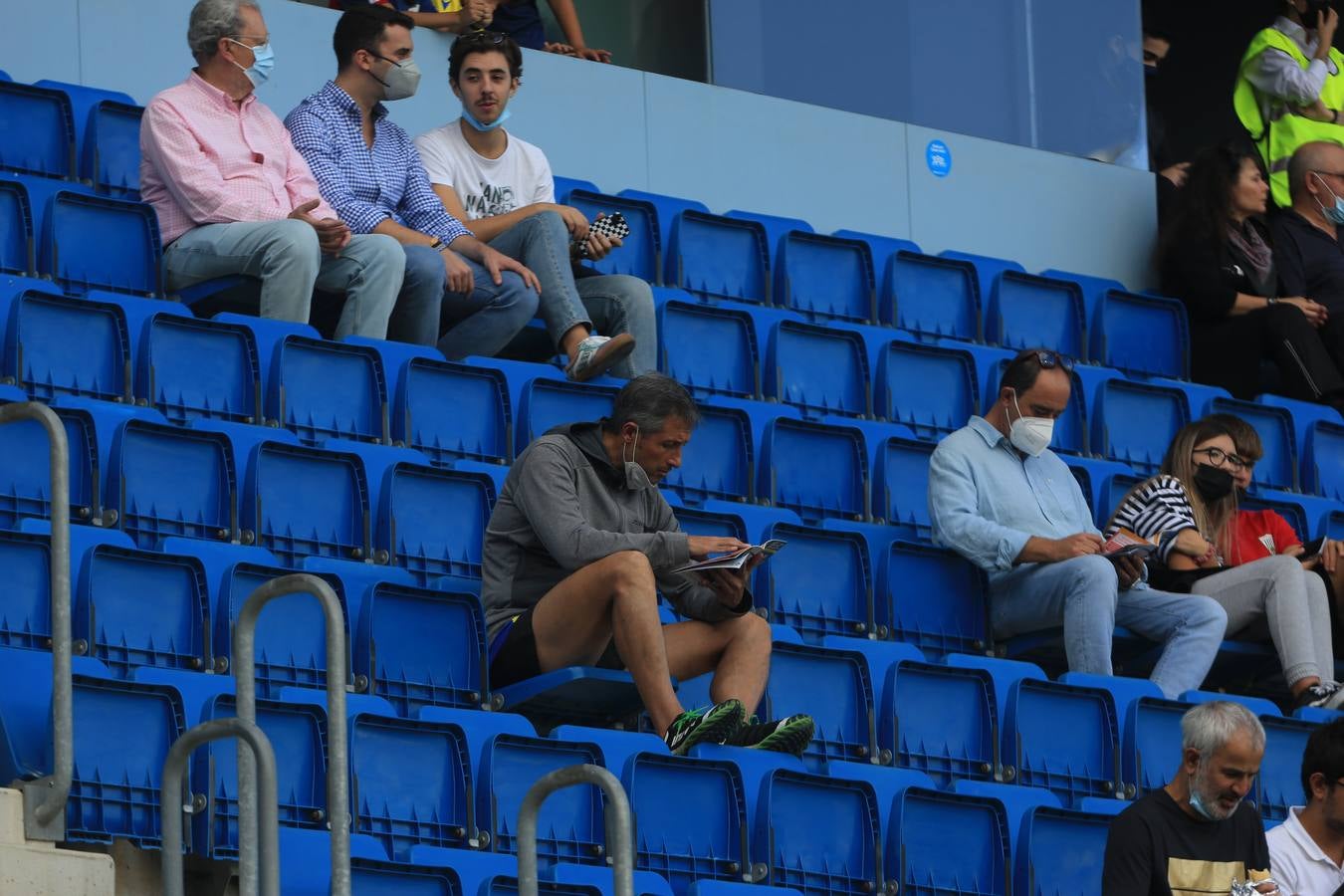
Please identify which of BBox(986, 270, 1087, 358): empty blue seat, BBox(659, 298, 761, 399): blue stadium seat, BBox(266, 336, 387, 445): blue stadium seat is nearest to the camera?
BBox(266, 336, 387, 445): blue stadium seat

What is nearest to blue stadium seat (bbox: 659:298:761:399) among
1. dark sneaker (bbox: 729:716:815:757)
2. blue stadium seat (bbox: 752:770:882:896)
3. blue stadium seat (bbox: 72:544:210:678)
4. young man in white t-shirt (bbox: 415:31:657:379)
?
young man in white t-shirt (bbox: 415:31:657:379)

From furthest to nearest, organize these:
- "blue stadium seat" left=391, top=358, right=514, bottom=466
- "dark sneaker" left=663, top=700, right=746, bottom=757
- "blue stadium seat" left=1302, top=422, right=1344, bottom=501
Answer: "blue stadium seat" left=1302, top=422, right=1344, bottom=501 → "blue stadium seat" left=391, top=358, right=514, bottom=466 → "dark sneaker" left=663, top=700, right=746, bottom=757

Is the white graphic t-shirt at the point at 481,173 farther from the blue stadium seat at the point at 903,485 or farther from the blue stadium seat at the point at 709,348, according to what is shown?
the blue stadium seat at the point at 903,485

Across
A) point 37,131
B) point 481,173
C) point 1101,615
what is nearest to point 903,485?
point 1101,615

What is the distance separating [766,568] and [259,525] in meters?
1.23

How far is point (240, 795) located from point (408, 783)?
0.85 m

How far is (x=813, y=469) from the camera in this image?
662 centimetres

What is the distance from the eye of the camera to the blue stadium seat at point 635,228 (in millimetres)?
7453

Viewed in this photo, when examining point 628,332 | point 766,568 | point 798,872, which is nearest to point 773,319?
point 628,332

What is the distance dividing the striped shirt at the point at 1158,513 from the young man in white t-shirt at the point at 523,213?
4.10ft

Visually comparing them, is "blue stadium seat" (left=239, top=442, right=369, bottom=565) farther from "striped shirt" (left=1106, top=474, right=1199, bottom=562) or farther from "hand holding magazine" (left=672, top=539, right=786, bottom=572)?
"striped shirt" (left=1106, top=474, right=1199, bottom=562)

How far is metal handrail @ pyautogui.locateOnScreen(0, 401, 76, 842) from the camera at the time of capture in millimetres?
4180

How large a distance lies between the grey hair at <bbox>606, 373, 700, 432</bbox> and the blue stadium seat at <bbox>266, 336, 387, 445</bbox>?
32.7 inches

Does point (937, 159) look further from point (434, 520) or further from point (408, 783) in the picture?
point (408, 783)
